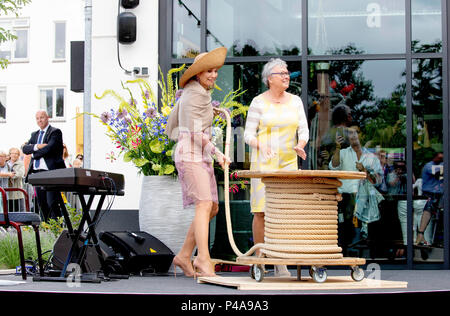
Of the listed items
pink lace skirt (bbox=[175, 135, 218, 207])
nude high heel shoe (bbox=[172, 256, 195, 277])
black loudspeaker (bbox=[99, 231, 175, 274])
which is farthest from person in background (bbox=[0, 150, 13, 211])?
pink lace skirt (bbox=[175, 135, 218, 207])

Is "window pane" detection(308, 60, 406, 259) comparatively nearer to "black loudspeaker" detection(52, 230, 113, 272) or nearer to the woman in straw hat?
the woman in straw hat

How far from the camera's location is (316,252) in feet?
15.9

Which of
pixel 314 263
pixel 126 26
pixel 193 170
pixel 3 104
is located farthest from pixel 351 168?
pixel 3 104

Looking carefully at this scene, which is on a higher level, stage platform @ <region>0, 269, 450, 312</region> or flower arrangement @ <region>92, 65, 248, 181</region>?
flower arrangement @ <region>92, 65, 248, 181</region>

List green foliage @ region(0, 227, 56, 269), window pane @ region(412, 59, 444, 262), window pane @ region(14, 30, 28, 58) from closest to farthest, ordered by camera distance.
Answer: green foliage @ region(0, 227, 56, 269) → window pane @ region(412, 59, 444, 262) → window pane @ region(14, 30, 28, 58)

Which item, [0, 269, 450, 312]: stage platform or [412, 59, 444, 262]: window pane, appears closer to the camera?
[0, 269, 450, 312]: stage platform

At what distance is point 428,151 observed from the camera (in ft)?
24.2

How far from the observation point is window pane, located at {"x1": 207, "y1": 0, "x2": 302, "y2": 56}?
25.1ft

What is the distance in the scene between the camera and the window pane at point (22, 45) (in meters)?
26.7

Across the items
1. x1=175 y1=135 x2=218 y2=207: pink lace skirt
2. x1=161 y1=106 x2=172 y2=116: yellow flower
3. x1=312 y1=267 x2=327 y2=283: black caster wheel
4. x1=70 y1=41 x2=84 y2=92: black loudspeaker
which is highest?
x1=70 y1=41 x2=84 y2=92: black loudspeaker

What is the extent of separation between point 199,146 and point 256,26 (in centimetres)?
242

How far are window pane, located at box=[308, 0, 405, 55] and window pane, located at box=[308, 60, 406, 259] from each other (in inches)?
6.7
